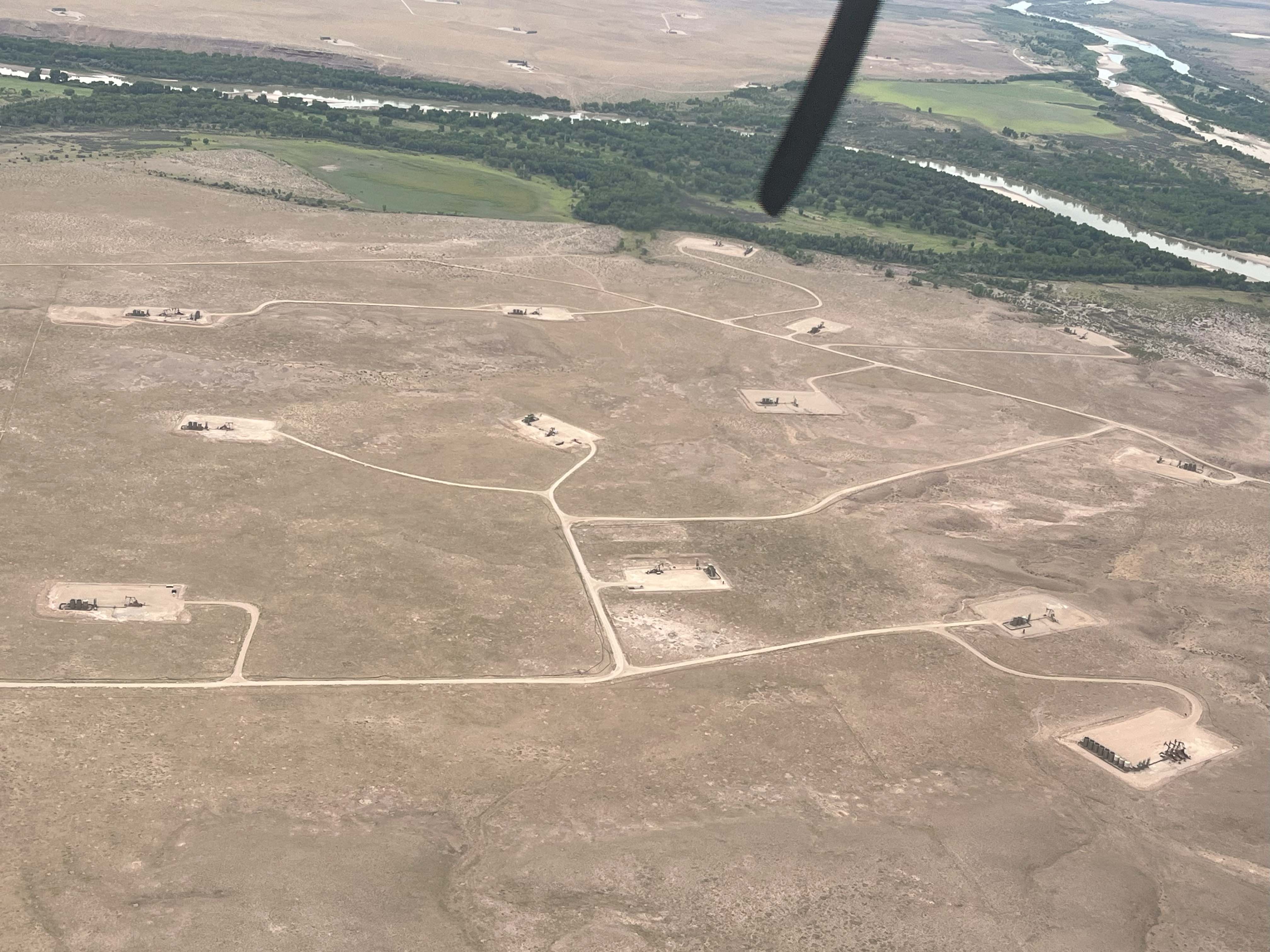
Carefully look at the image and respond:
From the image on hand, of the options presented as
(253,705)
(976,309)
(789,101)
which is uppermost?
(789,101)

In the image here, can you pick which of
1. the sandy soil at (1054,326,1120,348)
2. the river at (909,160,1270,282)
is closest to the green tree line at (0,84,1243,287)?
the river at (909,160,1270,282)

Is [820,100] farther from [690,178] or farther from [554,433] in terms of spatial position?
[690,178]

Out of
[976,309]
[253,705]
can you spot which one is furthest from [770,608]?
[976,309]

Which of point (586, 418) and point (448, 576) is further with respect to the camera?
point (586, 418)

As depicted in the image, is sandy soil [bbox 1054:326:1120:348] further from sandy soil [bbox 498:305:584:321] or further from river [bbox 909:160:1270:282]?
sandy soil [bbox 498:305:584:321]

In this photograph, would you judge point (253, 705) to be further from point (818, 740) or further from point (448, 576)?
point (818, 740)

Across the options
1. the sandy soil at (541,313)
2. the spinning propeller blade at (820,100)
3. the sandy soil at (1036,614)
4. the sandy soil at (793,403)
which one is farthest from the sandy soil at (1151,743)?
the sandy soil at (541,313)

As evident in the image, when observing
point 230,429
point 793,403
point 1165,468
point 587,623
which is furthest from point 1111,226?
point 587,623

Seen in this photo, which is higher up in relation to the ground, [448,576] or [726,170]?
[726,170]
